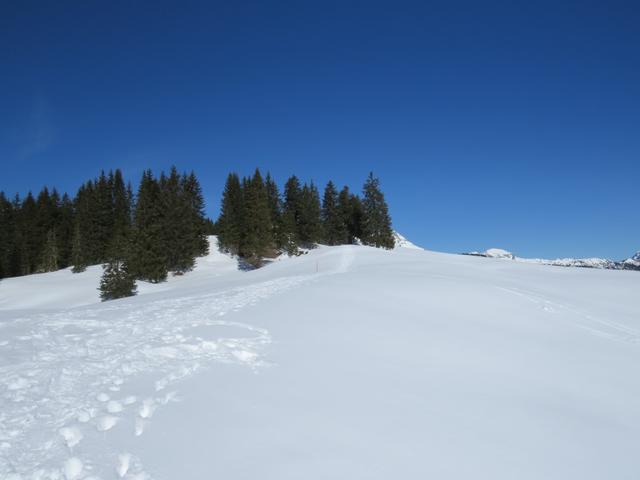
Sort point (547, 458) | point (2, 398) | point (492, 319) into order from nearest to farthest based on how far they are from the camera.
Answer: point (547, 458), point (2, 398), point (492, 319)

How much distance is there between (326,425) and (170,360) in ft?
12.1

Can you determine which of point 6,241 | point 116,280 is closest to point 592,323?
point 116,280

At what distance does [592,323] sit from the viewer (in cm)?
1467

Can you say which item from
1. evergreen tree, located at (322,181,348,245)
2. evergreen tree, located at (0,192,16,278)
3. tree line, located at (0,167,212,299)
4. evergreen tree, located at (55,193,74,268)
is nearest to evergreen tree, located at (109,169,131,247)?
tree line, located at (0,167,212,299)

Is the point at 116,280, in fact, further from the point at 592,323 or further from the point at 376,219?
the point at 376,219

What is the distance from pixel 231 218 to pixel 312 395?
Answer: 61.0m

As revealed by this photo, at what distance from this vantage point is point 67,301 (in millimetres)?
36406

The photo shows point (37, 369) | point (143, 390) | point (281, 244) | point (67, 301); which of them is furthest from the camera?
point (281, 244)

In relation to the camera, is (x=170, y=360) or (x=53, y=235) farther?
(x=53, y=235)

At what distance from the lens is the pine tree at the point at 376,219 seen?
6831cm

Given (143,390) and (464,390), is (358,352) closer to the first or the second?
(464,390)

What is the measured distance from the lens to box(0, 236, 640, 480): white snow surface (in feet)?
15.4

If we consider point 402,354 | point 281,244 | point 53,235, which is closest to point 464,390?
point 402,354

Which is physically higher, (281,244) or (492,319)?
(281,244)
